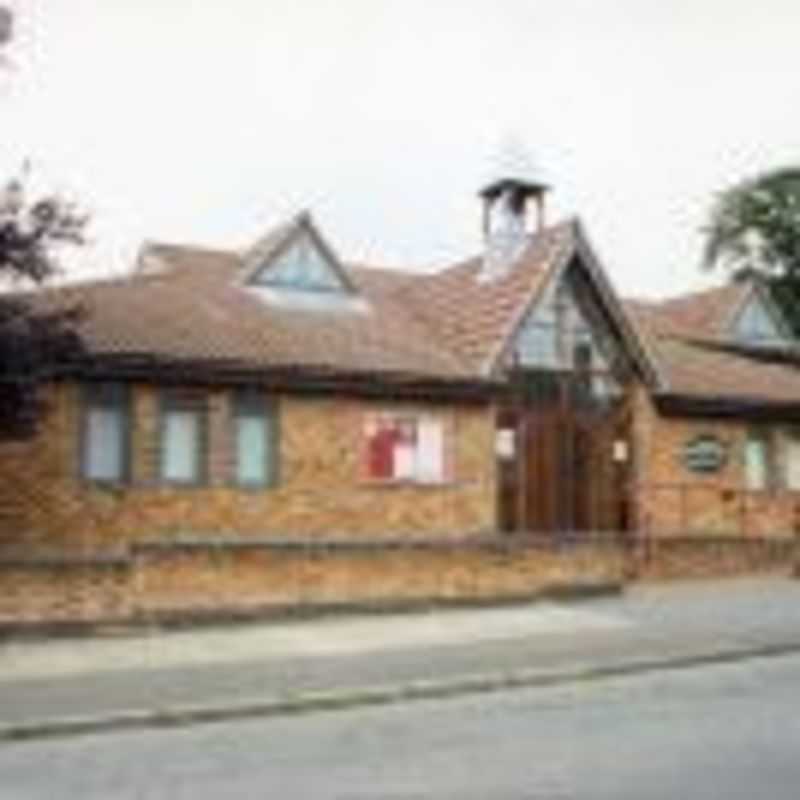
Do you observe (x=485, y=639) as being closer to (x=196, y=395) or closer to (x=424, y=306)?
(x=196, y=395)

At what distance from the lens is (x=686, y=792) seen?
11.2 metres

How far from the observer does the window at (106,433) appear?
79.3 ft

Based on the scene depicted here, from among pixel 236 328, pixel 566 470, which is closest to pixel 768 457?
pixel 566 470

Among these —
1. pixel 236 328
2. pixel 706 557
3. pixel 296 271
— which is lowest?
pixel 706 557

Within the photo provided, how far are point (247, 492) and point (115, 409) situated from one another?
254cm

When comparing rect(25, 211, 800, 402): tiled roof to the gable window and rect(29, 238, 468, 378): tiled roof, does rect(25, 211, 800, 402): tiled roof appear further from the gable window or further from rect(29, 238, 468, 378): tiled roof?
the gable window

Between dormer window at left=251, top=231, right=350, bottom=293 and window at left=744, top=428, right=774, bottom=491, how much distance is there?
9330 mm

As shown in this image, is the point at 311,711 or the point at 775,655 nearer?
the point at 311,711

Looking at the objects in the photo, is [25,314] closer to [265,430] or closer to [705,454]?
[265,430]

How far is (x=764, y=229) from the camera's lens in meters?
60.0

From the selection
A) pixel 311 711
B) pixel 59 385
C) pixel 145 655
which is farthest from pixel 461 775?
pixel 59 385

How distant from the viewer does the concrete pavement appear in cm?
1578

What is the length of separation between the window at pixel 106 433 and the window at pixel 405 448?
14.2ft

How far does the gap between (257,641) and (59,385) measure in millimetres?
5400
